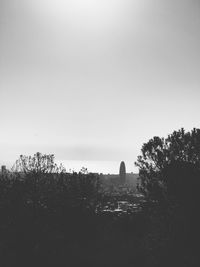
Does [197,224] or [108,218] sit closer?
[197,224]

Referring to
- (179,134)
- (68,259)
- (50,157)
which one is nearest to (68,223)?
(68,259)

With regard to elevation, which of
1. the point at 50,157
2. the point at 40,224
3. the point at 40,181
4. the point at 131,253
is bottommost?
the point at 131,253

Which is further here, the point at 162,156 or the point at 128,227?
the point at 128,227

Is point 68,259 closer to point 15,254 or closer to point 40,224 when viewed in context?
point 40,224

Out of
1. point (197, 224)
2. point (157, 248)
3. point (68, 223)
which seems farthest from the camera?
point (68, 223)

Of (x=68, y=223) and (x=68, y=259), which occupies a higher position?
(x=68, y=223)

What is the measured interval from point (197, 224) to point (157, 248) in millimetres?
2677

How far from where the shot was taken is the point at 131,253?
74.7 ft

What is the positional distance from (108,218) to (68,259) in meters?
12.2

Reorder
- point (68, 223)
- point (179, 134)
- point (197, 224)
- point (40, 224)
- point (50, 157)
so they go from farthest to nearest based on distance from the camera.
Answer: point (50, 157) → point (68, 223) → point (40, 224) → point (179, 134) → point (197, 224)

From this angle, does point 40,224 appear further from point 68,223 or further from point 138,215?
point 138,215

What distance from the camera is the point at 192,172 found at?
15.5 m

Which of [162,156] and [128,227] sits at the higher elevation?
[162,156]

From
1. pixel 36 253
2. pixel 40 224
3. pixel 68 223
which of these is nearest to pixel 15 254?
pixel 36 253
